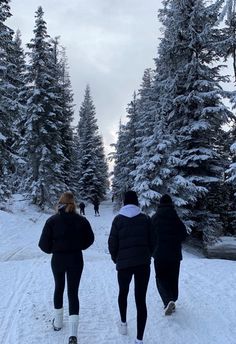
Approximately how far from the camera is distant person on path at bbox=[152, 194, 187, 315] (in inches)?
316

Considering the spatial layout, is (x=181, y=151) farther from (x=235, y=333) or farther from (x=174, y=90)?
(x=235, y=333)

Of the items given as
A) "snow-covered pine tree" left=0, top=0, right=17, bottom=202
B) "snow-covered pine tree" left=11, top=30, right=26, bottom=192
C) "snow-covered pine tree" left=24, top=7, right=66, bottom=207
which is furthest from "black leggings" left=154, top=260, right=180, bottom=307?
"snow-covered pine tree" left=24, top=7, right=66, bottom=207

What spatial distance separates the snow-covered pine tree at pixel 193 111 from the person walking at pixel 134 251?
14016mm

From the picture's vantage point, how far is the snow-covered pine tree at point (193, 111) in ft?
69.8

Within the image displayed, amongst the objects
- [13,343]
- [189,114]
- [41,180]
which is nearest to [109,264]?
[13,343]

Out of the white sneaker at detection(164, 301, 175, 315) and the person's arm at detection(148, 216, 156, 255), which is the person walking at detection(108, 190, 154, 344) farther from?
the white sneaker at detection(164, 301, 175, 315)

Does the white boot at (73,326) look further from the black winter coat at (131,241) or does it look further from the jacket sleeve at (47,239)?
the jacket sleeve at (47,239)

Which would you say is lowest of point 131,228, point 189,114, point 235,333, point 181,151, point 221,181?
point 235,333

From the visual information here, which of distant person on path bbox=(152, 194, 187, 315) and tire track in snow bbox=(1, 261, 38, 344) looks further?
distant person on path bbox=(152, 194, 187, 315)

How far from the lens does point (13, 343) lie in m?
6.38

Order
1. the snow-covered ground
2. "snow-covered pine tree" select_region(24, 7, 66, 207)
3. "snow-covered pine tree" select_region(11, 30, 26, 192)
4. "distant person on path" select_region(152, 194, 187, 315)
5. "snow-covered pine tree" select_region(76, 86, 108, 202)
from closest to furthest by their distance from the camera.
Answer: the snow-covered ground
"distant person on path" select_region(152, 194, 187, 315)
"snow-covered pine tree" select_region(11, 30, 26, 192)
"snow-covered pine tree" select_region(24, 7, 66, 207)
"snow-covered pine tree" select_region(76, 86, 108, 202)

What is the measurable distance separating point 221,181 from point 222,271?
33.6 ft

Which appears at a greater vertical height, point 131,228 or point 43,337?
point 131,228

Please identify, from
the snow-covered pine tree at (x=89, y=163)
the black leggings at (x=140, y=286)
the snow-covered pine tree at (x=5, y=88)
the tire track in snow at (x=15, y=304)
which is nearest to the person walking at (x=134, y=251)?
the black leggings at (x=140, y=286)
